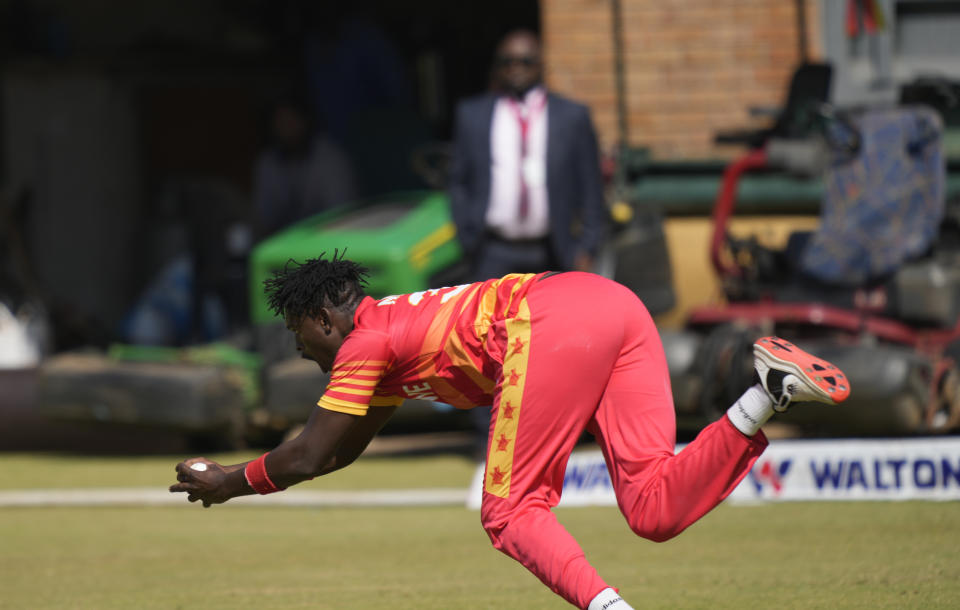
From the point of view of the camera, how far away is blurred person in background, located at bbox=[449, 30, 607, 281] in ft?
29.6

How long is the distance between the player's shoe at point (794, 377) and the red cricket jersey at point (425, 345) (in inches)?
26.1

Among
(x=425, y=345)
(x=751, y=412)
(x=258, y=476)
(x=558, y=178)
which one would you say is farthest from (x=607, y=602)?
(x=558, y=178)

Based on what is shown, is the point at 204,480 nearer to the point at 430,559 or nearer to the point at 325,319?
the point at 325,319

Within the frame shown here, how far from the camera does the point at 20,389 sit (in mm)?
10672

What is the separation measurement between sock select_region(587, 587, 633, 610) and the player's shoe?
0.66 meters

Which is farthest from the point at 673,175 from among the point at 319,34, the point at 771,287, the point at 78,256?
the point at 78,256

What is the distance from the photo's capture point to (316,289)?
446 centimetres

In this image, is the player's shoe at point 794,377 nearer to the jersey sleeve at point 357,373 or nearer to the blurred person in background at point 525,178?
the jersey sleeve at point 357,373

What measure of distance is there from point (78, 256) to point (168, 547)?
29.6 feet

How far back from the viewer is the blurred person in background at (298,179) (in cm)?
1087

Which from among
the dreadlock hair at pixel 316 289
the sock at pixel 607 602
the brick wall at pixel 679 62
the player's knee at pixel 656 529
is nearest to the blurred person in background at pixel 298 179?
the brick wall at pixel 679 62

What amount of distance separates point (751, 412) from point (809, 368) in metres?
0.19

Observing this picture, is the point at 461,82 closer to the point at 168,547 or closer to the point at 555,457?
the point at 168,547

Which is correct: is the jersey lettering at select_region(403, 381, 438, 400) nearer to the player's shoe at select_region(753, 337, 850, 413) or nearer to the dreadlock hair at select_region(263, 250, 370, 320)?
the dreadlock hair at select_region(263, 250, 370, 320)
